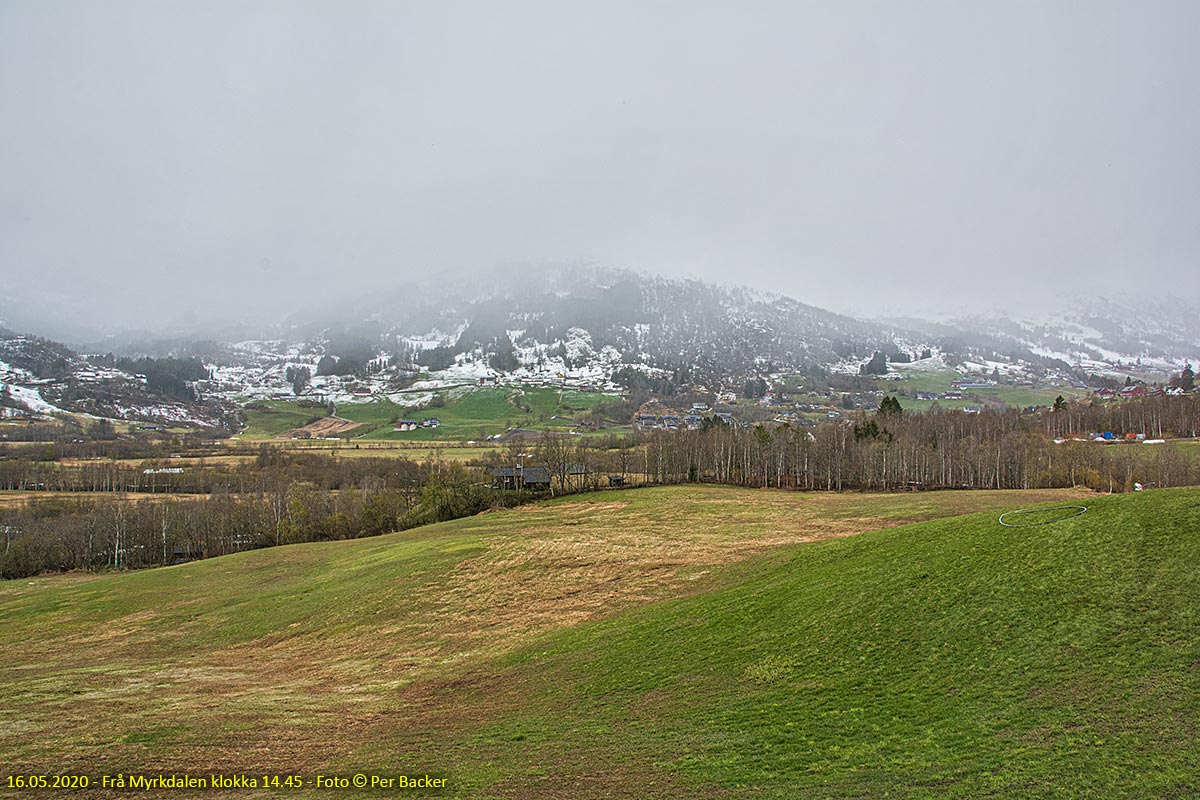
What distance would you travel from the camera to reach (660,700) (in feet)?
70.1

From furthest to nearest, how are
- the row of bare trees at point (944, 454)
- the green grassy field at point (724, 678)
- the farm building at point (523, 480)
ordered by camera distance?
the farm building at point (523, 480) < the row of bare trees at point (944, 454) < the green grassy field at point (724, 678)

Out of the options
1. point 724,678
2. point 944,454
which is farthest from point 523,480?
point 724,678

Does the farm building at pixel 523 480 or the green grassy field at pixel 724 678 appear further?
the farm building at pixel 523 480

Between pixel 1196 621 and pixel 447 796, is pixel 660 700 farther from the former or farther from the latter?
pixel 1196 621

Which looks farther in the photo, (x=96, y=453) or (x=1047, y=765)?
(x=96, y=453)

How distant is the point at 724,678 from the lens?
72.9 feet

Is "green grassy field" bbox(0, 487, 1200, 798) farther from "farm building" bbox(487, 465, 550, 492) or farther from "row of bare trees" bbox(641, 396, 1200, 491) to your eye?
"row of bare trees" bbox(641, 396, 1200, 491)

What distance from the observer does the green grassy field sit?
15.1 m

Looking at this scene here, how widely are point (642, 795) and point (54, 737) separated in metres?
21.2

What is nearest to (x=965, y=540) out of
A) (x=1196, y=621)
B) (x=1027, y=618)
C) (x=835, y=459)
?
(x=1027, y=618)

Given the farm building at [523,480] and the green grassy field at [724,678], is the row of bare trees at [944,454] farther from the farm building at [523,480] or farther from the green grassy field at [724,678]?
the green grassy field at [724,678]

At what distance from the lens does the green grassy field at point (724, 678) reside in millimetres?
15062

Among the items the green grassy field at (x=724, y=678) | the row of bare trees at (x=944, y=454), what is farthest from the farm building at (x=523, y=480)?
the green grassy field at (x=724, y=678)

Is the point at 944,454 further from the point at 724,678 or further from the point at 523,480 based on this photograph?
the point at 724,678
